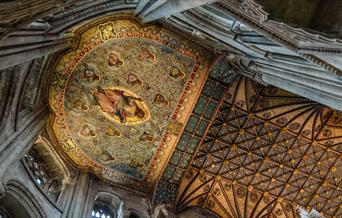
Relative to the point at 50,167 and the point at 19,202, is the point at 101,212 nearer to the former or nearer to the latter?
the point at 50,167

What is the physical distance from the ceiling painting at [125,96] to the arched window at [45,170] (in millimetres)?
702

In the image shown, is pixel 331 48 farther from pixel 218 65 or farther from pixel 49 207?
pixel 49 207

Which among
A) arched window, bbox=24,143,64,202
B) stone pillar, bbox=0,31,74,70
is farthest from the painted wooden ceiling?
stone pillar, bbox=0,31,74,70

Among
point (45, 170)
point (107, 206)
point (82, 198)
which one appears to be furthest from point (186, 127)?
point (45, 170)

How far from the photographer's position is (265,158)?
1709 centimetres

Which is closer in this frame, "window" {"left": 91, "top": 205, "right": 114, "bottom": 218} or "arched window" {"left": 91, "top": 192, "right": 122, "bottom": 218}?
"window" {"left": 91, "top": 205, "right": 114, "bottom": 218}

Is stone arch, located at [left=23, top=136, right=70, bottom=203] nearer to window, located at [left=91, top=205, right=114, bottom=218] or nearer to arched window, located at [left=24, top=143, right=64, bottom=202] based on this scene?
arched window, located at [left=24, top=143, right=64, bottom=202]

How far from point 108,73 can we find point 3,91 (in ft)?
13.4

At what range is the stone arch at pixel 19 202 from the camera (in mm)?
11070

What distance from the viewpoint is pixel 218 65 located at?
14.0 m

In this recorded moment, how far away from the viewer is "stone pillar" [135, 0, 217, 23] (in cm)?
747

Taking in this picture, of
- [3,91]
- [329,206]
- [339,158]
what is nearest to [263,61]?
[3,91]

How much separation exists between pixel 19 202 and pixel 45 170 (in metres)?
2.68

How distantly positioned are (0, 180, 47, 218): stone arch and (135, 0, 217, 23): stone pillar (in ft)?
18.0
